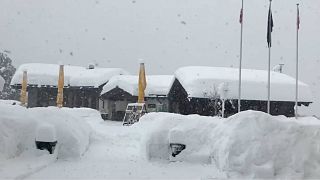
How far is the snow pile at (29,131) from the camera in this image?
1079 cm

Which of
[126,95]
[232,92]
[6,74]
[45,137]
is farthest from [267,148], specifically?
[6,74]

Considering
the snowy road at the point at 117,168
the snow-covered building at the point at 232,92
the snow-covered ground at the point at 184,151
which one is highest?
the snow-covered building at the point at 232,92

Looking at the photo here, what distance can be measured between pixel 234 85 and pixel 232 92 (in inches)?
35.8

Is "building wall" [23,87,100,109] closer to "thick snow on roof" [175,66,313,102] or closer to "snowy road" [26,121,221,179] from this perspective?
"thick snow on roof" [175,66,313,102]

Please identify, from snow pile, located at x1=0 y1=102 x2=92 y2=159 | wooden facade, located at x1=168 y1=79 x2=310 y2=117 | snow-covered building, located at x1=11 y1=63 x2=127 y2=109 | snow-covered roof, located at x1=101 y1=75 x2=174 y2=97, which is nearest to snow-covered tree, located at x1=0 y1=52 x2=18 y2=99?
snow-covered building, located at x1=11 y1=63 x2=127 y2=109

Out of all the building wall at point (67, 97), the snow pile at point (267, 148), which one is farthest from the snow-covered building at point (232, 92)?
the snow pile at point (267, 148)

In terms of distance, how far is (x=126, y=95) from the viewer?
42844mm

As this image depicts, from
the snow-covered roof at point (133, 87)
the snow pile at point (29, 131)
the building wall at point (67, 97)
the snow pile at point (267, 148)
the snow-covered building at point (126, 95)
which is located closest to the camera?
the snow pile at point (267, 148)

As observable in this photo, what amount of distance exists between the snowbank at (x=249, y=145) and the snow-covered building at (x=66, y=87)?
33960 millimetres

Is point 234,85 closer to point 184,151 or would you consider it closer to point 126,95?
point 126,95

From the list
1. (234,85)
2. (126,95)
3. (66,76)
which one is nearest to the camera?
(234,85)

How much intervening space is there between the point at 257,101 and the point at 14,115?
82.4 feet

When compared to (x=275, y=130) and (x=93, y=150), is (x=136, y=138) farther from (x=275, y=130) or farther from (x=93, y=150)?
(x=275, y=130)

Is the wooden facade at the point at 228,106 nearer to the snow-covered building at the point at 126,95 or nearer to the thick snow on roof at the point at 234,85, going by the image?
the thick snow on roof at the point at 234,85
